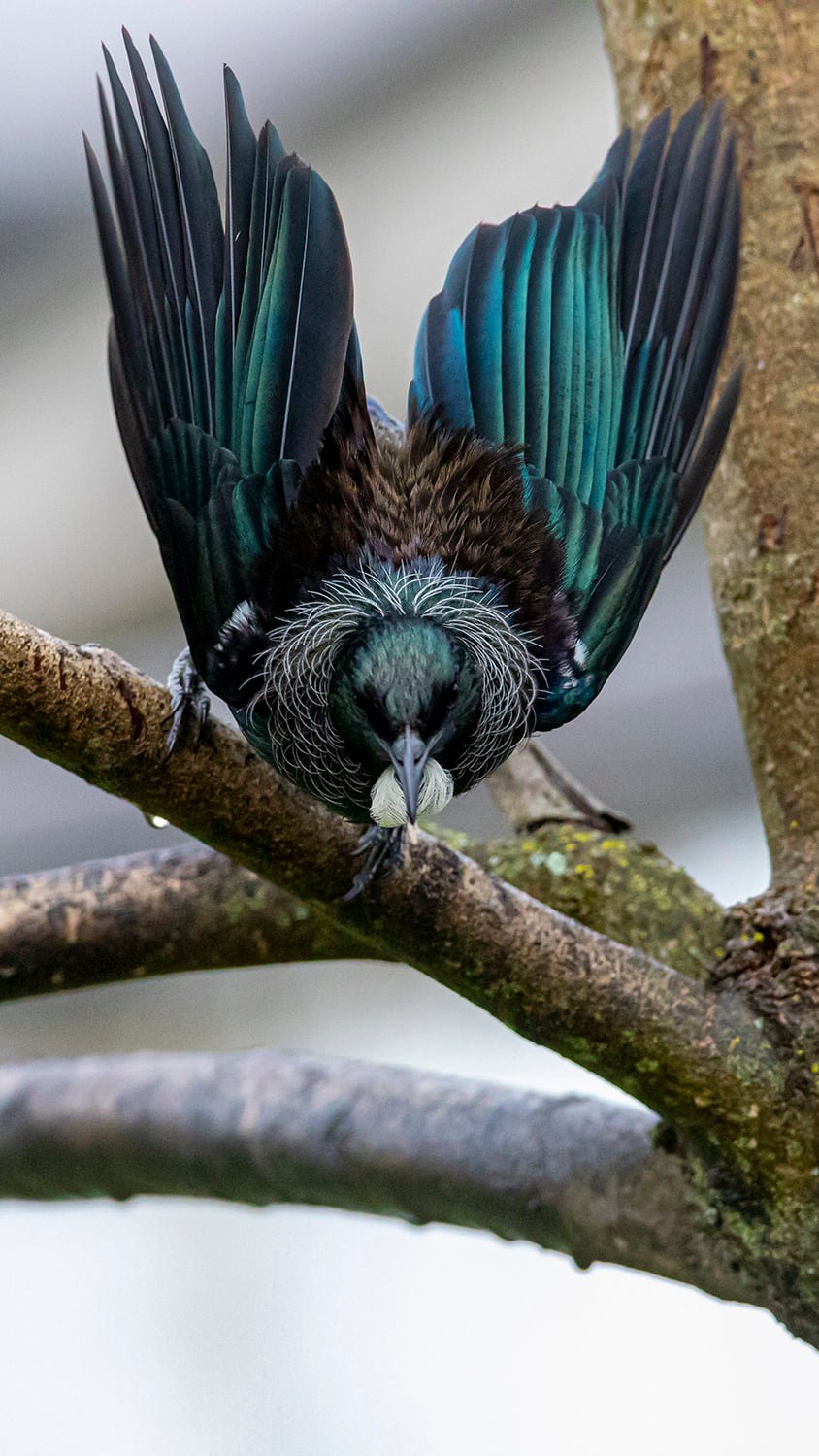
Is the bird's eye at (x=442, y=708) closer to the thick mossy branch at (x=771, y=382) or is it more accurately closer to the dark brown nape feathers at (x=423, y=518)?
the dark brown nape feathers at (x=423, y=518)

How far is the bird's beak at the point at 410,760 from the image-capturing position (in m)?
1.48

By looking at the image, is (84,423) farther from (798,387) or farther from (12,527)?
(798,387)

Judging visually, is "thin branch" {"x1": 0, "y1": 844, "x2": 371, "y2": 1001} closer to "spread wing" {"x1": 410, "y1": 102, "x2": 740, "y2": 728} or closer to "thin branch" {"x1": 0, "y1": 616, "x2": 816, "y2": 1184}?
"thin branch" {"x1": 0, "y1": 616, "x2": 816, "y2": 1184}

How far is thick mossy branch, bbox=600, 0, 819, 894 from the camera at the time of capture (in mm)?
1867

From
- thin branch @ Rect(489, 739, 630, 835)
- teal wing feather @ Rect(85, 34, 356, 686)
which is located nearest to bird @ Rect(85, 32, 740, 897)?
teal wing feather @ Rect(85, 34, 356, 686)

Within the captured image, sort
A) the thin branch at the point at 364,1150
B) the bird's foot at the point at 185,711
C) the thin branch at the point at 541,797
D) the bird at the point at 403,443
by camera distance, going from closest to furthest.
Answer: the bird's foot at the point at 185,711 < the bird at the point at 403,443 < the thin branch at the point at 364,1150 < the thin branch at the point at 541,797

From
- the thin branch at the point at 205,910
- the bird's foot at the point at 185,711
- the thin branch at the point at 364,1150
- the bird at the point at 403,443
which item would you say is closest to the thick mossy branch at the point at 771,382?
the bird at the point at 403,443

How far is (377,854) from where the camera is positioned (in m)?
1.53

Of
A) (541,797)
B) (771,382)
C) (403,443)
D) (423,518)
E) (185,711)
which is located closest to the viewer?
(185,711)

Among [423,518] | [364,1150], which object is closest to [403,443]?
[423,518]

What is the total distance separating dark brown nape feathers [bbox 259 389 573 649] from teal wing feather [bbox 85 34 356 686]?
0.04 metres

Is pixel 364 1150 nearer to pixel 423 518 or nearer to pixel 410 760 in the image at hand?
pixel 410 760

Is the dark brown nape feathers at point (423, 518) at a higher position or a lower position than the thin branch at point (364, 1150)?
higher

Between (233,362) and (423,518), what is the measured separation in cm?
30
